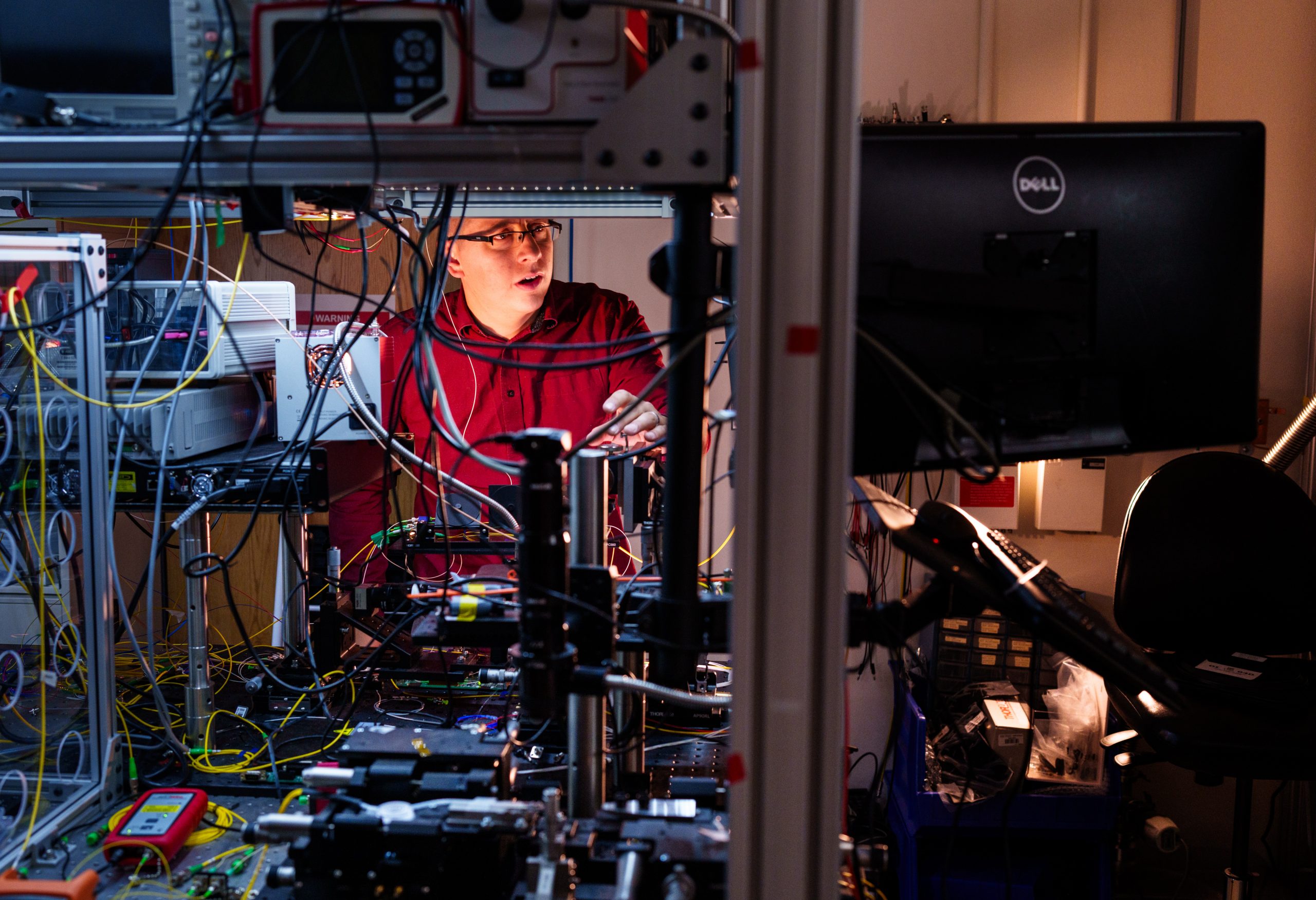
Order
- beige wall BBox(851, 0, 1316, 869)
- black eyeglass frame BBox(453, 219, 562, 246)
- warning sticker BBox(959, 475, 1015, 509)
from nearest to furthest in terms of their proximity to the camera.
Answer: beige wall BBox(851, 0, 1316, 869) < warning sticker BBox(959, 475, 1015, 509) < black eyeglass frame BBox(453, 219, 562, 246)

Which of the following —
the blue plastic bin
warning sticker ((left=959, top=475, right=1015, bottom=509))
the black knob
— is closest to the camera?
the black knob

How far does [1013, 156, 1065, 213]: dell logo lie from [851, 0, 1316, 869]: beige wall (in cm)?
196

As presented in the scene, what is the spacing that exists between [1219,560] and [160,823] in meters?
2.37

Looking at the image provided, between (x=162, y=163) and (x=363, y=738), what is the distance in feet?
2.72

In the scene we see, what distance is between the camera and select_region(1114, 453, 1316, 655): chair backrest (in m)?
2.36

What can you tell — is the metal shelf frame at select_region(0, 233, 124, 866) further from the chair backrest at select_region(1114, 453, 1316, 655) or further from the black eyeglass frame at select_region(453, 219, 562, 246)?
the chair backrest at select_region(1114, 453, 1316, 655)

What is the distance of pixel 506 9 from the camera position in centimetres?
114

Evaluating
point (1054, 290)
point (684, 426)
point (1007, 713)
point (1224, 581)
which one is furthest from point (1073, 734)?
point (684, 426)

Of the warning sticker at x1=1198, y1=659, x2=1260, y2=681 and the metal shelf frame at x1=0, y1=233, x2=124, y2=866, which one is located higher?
the metal shelf frame at x1=0, y1=233, x2=124, y2=866

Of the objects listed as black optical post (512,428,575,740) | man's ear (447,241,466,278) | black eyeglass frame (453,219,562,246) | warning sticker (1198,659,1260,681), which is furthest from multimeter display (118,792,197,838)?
warning sticker (1198,659,1260,681)

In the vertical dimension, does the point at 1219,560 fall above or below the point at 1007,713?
above

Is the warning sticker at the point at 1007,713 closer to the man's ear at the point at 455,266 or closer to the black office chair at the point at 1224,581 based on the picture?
the black office chair at the point at 1224,581

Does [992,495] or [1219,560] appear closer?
[1219,560]

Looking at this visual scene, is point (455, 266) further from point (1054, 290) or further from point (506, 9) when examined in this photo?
point (1054, 290)
